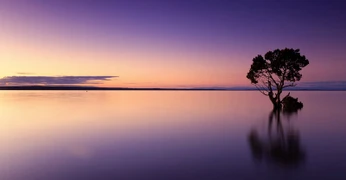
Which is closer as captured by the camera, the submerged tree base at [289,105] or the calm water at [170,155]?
the calm water at [170,155]

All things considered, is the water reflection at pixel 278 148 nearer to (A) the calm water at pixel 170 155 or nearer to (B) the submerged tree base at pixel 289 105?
(A) the calm water at pixel 170 155

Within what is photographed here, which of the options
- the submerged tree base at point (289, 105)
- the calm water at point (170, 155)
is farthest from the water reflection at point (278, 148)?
the submerged tree base at point (289, 105)

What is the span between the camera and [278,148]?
15773mm

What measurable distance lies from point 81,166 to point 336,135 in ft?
61.0

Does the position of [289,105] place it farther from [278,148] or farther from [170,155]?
[170,155]

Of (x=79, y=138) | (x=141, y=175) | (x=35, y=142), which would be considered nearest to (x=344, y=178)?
→ (x=141, y=175)

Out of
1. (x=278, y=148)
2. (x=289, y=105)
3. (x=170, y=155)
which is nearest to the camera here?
(x=170, y=155)

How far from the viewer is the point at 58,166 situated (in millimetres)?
12180

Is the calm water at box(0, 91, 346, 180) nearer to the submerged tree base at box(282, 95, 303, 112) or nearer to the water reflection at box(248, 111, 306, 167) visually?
the water reflection at box(248, 111, 306, 167)

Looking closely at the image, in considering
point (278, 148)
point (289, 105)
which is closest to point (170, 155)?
point (278, 148)

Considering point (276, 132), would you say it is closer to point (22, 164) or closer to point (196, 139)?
point (196, 139)

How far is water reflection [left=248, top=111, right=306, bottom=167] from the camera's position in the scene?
42.3 ft

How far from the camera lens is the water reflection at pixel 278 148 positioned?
508 inches

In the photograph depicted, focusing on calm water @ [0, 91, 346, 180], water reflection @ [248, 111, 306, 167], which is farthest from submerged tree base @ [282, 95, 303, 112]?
water reflection @ [248, 111, 306, 167]
